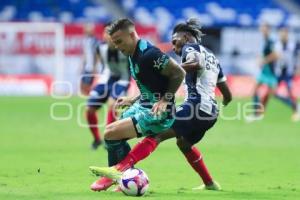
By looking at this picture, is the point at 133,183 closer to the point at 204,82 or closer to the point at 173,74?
the point at 173,74

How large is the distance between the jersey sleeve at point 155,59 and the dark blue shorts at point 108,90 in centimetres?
665

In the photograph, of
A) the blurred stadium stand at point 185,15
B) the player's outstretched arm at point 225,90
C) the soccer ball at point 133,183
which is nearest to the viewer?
the soccer ball at point 133,183

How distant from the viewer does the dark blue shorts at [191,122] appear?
9.76 metres

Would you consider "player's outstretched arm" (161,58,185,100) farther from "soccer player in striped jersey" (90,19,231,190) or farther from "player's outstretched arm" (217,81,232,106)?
"player's outstretched arm" (217,81,232,106)

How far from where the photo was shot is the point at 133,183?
29.5 ft

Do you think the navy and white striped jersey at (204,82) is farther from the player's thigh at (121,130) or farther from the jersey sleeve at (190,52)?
the player's thigh at (121,130)

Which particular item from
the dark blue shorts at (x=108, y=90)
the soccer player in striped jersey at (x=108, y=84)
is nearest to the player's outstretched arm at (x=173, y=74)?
the soccer player in striped jersey at (x=108, y=84)

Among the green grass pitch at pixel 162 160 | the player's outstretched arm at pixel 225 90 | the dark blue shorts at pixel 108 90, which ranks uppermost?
the player's outstretched arm at pixel 225 90

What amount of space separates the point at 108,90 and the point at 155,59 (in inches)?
267

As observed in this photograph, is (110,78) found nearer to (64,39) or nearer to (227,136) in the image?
(227,136)

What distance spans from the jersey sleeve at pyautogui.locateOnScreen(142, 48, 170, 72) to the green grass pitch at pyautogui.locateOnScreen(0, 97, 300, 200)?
137 cm

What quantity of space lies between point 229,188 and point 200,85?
128cm

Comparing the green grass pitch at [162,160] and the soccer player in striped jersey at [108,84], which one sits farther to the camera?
the soccer player in striped jersey at [108,84]

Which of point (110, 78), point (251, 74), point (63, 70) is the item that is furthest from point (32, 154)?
point (251, 74)
